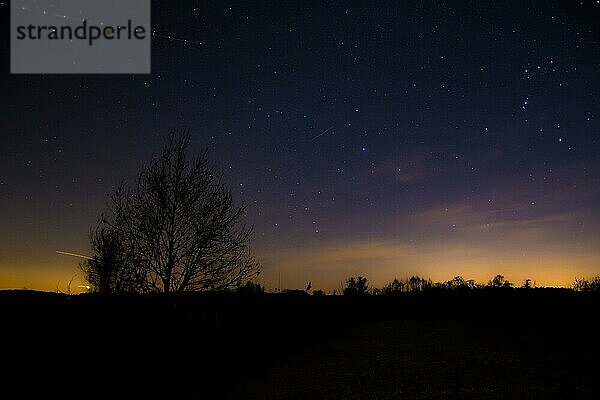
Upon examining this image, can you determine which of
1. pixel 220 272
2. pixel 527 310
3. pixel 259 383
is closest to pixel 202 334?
pixel 259 383

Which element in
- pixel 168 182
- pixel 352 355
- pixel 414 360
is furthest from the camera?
pixel 168 182

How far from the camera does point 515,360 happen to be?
9406 millimetres

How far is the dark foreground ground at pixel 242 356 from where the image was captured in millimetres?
6969

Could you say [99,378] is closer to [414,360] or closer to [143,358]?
[143,358]

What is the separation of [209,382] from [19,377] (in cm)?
366

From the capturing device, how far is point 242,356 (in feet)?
40.4

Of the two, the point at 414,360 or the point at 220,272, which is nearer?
the point at 414,360

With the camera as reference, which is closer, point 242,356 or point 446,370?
point 446,370

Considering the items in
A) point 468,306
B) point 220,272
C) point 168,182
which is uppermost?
point 168,182

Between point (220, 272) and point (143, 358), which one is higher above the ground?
point (220, 272)

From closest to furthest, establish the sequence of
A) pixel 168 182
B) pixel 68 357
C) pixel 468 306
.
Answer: pixel 68 357, pixel 168 182, pixel 468 306

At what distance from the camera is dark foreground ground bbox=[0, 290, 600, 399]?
6.97 m

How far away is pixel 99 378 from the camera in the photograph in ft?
26.3

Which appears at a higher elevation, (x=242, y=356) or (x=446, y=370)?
(x=446, y=370)
